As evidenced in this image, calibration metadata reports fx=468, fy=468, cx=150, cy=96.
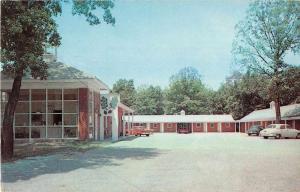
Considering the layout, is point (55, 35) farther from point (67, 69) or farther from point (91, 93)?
point (91, 93)

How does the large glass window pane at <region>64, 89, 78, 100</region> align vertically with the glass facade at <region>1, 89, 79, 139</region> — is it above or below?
above

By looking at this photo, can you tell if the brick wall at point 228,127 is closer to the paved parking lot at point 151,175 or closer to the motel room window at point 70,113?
the motel room window at point 70,113

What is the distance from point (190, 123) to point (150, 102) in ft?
46.3

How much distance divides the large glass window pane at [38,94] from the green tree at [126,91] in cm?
5532

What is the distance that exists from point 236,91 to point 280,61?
25339 mm

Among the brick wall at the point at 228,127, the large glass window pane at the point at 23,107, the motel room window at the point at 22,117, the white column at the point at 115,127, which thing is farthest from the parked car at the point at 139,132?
the brick wall at the point at 228,127

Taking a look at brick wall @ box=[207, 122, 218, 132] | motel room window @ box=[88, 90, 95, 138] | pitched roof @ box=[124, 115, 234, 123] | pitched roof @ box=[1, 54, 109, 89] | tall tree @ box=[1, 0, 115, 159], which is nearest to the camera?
tall tree @ box=[1, 0, 115, 159]

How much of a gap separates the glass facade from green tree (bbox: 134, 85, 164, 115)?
161 feet

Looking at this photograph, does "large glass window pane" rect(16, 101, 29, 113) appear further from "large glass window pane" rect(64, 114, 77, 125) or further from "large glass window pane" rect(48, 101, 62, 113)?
"large glass window pane" rect(64, 114, 77, 125)

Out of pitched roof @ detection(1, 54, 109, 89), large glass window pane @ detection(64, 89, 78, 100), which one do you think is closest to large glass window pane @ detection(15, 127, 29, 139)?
large glass window pane @ detection(64, 89, 78, 100)

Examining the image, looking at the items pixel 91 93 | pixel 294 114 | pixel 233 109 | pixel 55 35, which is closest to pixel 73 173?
pixel 55 35

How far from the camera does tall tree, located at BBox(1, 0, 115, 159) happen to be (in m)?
12.8

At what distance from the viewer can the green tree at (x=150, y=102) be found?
75938 mm

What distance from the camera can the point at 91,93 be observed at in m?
27.6
